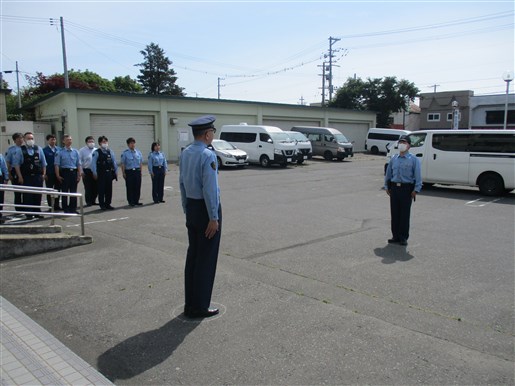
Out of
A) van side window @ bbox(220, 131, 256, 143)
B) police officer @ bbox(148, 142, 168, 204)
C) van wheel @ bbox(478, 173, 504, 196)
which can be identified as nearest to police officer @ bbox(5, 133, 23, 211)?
police officer @ bbox(148, 142, 168, 204)

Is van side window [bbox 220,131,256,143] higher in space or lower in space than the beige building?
lower

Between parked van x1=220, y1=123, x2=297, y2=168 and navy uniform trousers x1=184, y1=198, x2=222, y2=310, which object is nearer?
navy uniform trousers x1=184, y1=198, x2=222, y2=310

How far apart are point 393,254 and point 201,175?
391cm

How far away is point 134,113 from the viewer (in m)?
27.3

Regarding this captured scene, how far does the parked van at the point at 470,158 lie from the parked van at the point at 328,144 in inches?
580

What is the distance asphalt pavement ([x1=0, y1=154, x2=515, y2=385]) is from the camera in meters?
3.44

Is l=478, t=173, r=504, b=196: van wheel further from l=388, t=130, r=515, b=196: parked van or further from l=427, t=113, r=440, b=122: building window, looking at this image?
l=427, t=113, r=440, b=122: building window

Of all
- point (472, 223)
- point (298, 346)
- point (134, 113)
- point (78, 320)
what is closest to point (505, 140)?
point (472, 223)

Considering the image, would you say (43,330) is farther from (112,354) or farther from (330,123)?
(330,123)

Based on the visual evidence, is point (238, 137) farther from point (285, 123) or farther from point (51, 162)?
point (51, 162)

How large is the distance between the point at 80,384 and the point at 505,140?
13.7m

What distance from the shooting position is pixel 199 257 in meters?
4.32

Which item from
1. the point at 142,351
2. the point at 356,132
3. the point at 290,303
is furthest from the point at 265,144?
the point at 356,132

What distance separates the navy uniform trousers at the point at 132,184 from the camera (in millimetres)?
11492
